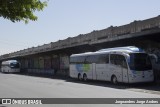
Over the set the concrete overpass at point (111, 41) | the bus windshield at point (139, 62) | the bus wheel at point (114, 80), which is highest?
the concrete overpass at point (111, 41)

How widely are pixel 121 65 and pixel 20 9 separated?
41.9ft

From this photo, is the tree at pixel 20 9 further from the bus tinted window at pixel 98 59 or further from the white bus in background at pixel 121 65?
the bus tinted window at pixel 98 59

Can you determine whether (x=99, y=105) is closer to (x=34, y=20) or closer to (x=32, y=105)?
(x=32, y=105)

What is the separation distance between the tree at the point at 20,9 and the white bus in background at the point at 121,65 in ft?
37.2

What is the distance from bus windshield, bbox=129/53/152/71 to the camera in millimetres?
23014

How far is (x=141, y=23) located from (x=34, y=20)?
62.2 ft

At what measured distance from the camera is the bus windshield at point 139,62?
2301cm

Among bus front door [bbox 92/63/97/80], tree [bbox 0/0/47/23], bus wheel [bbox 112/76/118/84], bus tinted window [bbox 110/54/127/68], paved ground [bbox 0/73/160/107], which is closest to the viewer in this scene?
tree [bbox 0/0/47/23]

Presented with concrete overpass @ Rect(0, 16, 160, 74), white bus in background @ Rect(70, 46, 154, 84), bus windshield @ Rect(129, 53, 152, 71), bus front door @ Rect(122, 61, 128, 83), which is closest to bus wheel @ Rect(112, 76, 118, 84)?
white bus in background @ Rect(70, 46, 154, 84)

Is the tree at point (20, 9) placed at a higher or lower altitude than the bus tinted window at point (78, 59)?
higher

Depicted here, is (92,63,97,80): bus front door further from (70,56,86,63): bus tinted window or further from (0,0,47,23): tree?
(0,0,47,23): tree

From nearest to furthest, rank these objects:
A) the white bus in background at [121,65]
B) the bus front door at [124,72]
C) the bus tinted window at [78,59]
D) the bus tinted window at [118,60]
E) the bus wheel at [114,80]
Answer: the white bus in background at [121,65] < the bus front door at [124,72] < the bus tinted window at [118,60] < the bus wheel at [114,80] < the bus tinted window at [78,59]

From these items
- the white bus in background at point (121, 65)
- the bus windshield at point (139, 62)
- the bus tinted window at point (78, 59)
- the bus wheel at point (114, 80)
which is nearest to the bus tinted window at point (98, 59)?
the white bus in background at point (121, 65)

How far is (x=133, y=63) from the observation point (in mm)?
23062
